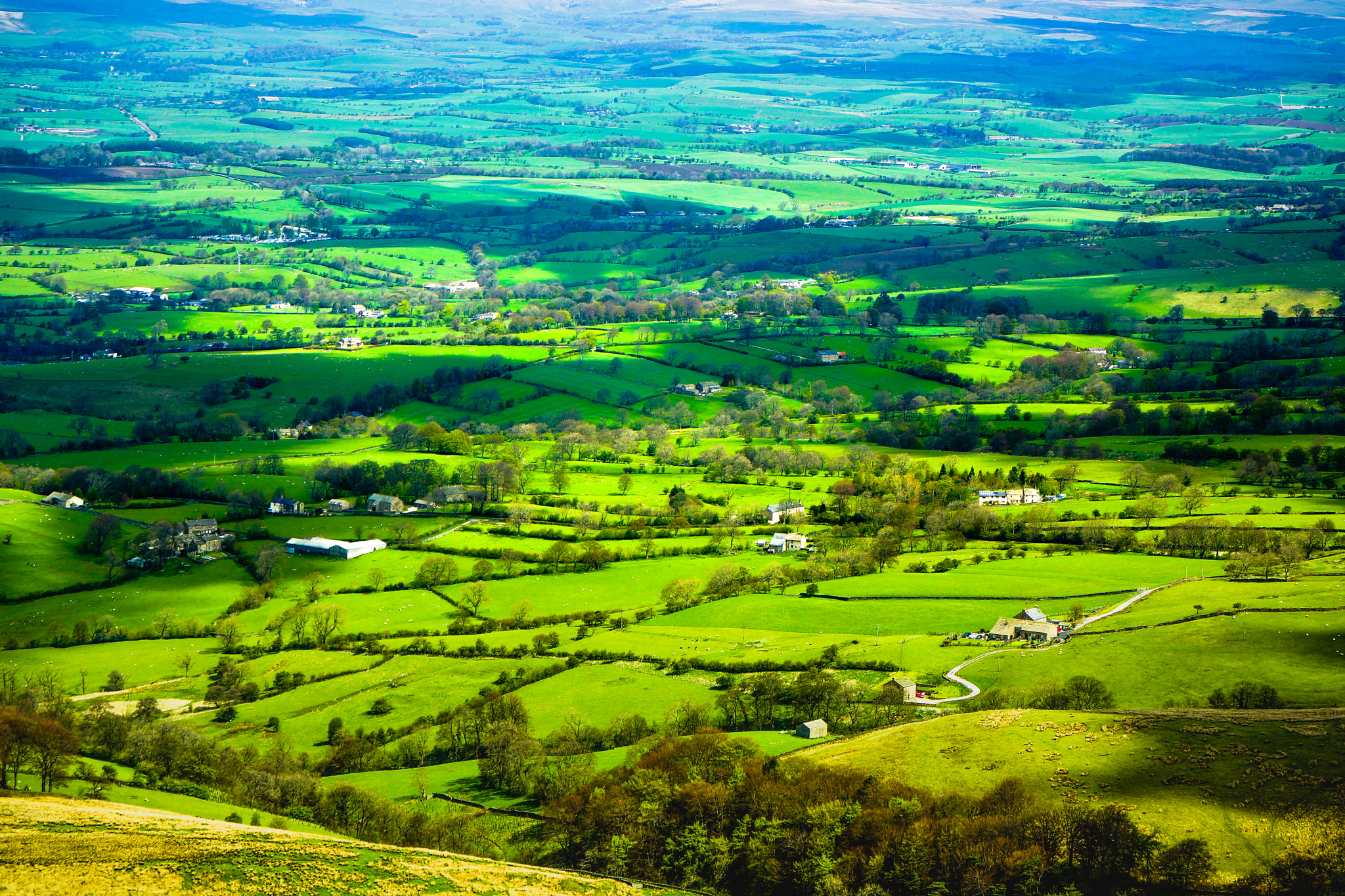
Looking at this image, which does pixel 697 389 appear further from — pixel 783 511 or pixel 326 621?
pixel 326 621

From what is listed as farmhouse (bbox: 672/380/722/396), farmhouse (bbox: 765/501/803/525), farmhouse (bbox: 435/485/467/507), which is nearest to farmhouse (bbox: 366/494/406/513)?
farmhouse (bbox: 435/485/467/507)

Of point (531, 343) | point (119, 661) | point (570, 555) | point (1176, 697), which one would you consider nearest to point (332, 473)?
point (570, 555)

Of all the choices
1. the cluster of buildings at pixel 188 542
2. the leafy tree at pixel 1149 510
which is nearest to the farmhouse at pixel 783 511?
the leafy tree at pixel 1149 510

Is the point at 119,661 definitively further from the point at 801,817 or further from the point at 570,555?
the point at 801,817

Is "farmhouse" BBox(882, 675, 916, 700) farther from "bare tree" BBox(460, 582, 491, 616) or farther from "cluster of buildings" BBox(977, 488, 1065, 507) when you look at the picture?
"cluster of buildings" BBox(977, 488, 1065, 507)

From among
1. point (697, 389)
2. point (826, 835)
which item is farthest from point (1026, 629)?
point (697, 389)

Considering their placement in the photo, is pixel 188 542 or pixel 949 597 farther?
pixel 188 542
